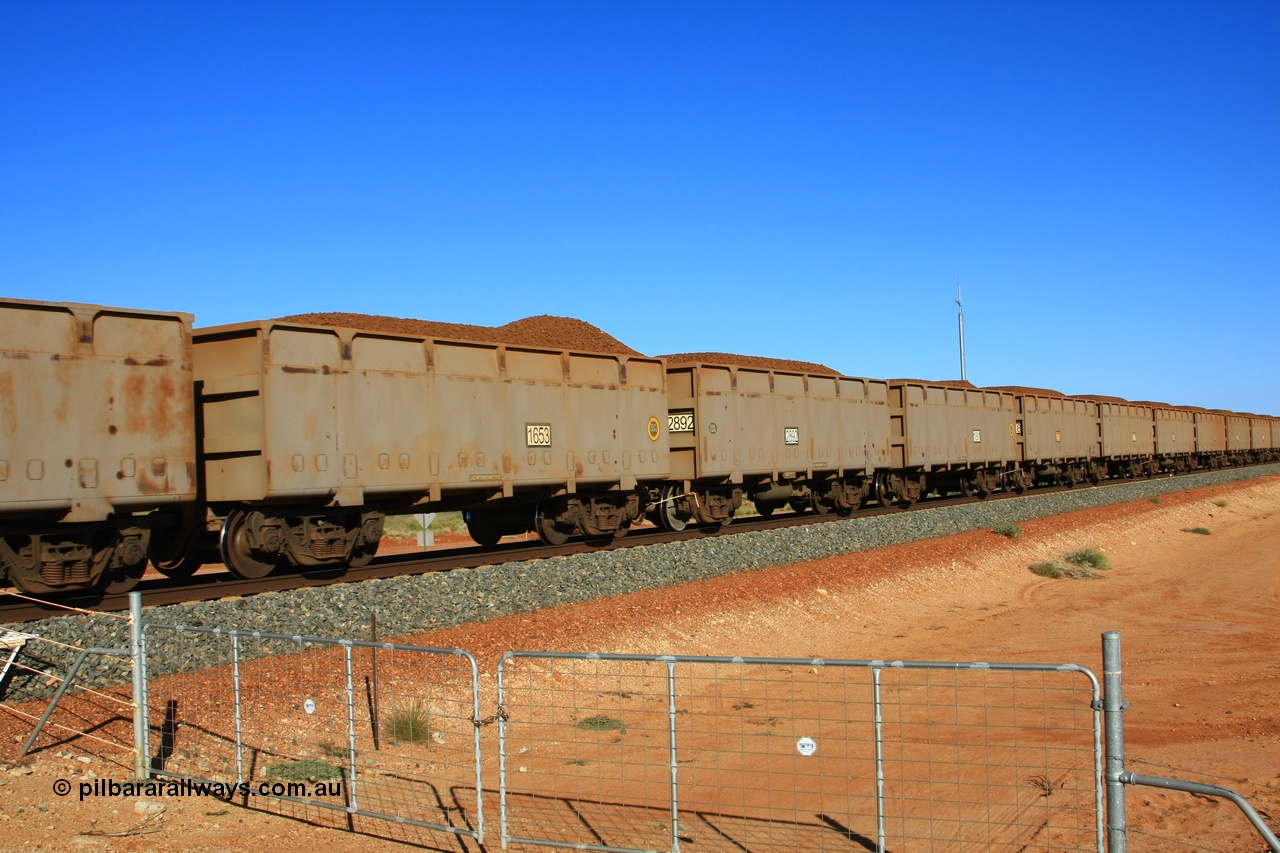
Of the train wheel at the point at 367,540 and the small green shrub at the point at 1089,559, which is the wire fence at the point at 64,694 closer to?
the train wheel at the point at 367,540

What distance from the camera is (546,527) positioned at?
17359 millimetres

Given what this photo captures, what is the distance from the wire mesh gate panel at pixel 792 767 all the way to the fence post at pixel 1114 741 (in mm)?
224

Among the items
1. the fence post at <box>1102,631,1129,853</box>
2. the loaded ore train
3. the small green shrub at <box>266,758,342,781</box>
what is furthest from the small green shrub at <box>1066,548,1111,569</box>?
the fence post at <box>1102,631,1129,853</box>

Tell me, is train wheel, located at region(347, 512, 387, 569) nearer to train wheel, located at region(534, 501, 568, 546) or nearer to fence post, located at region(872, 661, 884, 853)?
train wheel, located at region(534, 501, 568, 546)

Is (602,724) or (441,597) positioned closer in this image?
(602,724)

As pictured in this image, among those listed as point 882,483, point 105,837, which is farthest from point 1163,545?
point 105,837

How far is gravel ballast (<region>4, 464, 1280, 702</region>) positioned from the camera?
380 inches

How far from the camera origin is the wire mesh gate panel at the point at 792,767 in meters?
7.20

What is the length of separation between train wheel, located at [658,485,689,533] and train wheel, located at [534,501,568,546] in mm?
2985

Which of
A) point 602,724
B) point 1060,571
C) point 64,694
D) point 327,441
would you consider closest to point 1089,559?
point 1060,571

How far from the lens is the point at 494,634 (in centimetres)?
1248

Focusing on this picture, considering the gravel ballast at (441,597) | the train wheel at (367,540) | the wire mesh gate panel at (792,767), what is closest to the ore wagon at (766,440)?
the gravel ballast at (441,597)

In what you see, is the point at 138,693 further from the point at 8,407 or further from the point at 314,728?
the point at 8,407

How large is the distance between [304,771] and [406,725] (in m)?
1.49
